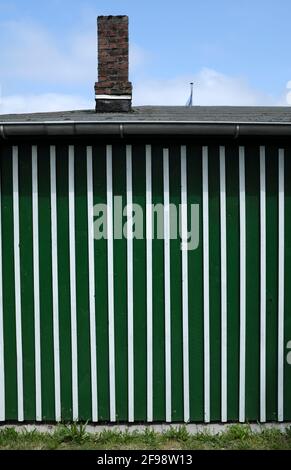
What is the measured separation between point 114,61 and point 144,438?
4.44m

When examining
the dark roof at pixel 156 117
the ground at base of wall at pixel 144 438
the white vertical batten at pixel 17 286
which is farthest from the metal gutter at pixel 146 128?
the ground at base of wall at pixel 144 438

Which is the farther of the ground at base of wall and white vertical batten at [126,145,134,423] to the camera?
white vertical batten at [126,145,134,423]

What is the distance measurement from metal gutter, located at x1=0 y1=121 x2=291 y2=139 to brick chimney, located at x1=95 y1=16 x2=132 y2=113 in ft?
5.22

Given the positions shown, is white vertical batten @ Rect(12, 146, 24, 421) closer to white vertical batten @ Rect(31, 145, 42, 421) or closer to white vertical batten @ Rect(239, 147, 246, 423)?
white vertical batten @ Rect(31, 145, 42, 421)

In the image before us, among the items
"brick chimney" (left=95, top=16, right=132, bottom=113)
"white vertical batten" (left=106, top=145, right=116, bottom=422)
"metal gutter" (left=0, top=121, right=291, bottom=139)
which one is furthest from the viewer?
"brick chimney" (left=95, top=16, right=132, bottom=113)

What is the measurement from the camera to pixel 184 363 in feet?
13.9

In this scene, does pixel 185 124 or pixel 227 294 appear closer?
pixel 185 124

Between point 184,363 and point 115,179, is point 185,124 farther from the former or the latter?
point 184,363

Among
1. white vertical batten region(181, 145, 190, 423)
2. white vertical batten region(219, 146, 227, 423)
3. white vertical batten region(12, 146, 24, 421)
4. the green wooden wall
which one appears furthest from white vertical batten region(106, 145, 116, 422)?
white vertical batten region(219, 146, 227, 423)

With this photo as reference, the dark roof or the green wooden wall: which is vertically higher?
the dark roof

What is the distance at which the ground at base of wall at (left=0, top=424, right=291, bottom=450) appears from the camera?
395cm

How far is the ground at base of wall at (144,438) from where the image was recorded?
3.95 meters

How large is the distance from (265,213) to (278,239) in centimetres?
30

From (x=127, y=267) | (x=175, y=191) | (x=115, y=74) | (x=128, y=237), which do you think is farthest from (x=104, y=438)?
(x=115, y=74)
